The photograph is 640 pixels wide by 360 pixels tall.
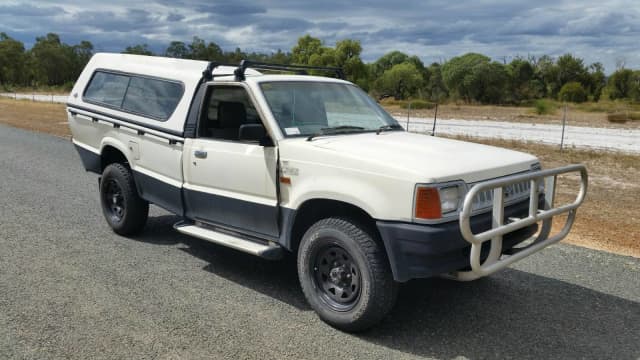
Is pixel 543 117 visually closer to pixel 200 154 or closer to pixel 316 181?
pixel 200 154

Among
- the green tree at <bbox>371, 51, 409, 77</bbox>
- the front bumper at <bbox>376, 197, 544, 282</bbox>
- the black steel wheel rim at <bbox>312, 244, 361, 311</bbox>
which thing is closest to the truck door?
the black steel wheel rim at <bbox>312, 244, 361, 311</bbox>

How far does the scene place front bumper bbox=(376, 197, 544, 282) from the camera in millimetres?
3818

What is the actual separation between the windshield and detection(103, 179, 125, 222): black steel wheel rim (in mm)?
2681

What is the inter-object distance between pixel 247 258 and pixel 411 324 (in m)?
2.30

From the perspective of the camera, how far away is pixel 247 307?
4797 mm

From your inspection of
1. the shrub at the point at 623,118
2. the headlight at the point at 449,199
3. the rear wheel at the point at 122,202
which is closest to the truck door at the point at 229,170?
the rear wheel at the point at 122,202

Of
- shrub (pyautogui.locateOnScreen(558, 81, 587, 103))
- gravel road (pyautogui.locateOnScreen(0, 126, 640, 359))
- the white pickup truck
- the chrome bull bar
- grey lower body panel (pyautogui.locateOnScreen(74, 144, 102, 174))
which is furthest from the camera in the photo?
shrub (pyautogui.locateOnScreen(558, 81, 587, 103))

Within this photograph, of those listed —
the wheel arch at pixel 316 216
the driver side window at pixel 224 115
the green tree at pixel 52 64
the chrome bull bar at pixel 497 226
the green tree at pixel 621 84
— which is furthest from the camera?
the green tree at pixel 52 64

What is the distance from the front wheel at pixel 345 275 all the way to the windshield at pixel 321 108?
3.45 feet

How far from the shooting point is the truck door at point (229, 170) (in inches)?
195

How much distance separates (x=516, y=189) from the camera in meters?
4.54

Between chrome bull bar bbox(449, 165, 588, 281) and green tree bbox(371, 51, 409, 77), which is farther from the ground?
green tree bbox(371, 51, 409, 77)

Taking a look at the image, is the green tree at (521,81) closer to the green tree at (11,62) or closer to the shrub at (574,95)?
the shrub at (574,95)

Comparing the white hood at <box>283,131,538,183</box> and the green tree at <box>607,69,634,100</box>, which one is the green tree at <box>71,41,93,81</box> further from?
the white hood at <box>283,131,538,183</box>
